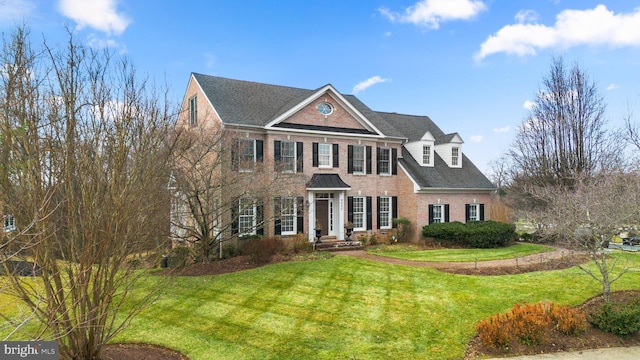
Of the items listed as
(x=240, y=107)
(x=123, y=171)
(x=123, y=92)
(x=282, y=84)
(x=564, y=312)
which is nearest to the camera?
(x=123, y=171)

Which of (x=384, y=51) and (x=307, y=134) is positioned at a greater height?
(x=384, y=51)

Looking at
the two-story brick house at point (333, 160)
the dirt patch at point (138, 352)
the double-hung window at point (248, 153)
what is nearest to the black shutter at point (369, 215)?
the two-story brick house at point (333, 160)

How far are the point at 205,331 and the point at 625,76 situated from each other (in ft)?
63.4

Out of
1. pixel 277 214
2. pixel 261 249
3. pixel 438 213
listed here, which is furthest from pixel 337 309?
pixel 438 213

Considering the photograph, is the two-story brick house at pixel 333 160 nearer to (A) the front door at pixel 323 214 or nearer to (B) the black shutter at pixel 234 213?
(A) the front door at pixel 323 214

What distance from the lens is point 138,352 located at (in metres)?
7.36

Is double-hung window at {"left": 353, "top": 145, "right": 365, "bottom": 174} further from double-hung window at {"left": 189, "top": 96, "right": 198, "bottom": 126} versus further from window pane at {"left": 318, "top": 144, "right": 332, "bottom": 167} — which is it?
double-hung window at {"left": 189, "top": 96, "right": 198, "bottom": 126}

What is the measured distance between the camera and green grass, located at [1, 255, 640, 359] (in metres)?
7.66

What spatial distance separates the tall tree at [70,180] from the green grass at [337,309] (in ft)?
8.64

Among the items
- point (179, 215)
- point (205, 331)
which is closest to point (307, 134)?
point (179, 215)

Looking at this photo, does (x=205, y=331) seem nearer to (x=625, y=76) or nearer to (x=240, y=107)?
(x=240, y=107)

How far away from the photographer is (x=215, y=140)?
15039mm

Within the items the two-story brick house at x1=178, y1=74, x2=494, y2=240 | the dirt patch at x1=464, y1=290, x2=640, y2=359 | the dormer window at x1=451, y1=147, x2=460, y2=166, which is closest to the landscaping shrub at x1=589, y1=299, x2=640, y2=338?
the dirt patch at x1=464, y1=290, x2=640, y2=359

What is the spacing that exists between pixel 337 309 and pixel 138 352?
4880 mm
